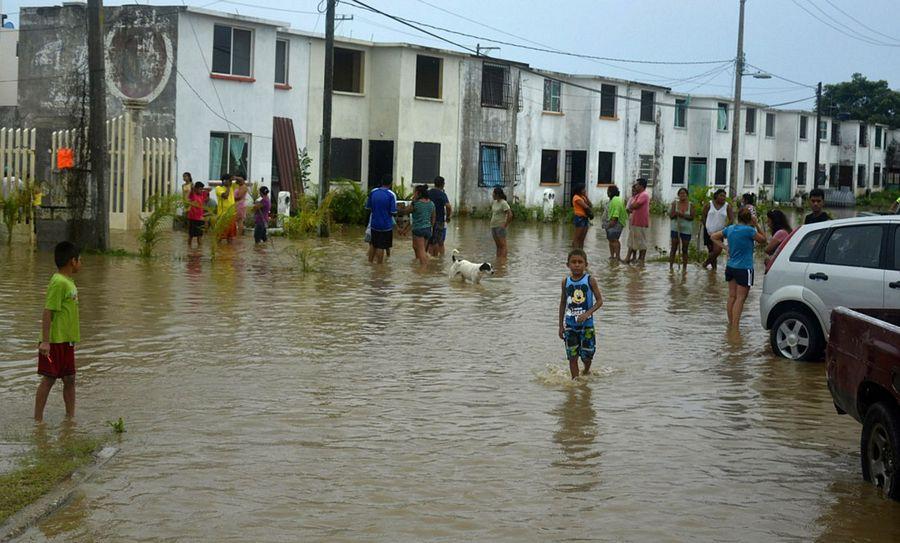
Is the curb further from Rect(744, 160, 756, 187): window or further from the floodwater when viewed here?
Rect(744, 160, 756, 187): window

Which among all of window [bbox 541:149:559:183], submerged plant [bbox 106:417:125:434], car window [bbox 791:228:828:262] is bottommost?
submerged plant [bbox 106:417:125:434]

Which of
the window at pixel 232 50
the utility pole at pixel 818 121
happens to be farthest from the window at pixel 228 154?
the utility pole at pixel 818 121

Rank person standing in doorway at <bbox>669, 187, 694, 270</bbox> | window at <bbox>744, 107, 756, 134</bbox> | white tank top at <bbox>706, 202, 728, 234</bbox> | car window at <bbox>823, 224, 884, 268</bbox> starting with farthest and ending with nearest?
1. window at <bbox>744, 107, 756, 134</bbox>
2. person standing in doorway at <bbox>669, 187, 694, 270</bbox>
3. white tank top at <bbox>706, 202, 728, 234</bbox>
4. car window at <bbox>823, 224, 884, 268</bbox>

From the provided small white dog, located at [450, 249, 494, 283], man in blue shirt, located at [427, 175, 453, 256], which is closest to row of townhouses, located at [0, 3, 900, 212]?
man in blue shirt, located at [427, 175, 453, 256]

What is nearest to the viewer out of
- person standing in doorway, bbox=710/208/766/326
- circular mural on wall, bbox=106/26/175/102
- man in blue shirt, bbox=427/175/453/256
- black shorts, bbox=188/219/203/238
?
person standing in doorway, bbox=710/208/766/326

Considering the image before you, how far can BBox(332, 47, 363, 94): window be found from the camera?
1634 inches

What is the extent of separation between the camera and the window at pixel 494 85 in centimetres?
4675

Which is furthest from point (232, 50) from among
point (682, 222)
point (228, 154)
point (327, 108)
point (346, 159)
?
point (682, 222)

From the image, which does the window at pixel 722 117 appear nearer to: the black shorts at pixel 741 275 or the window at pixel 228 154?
the window at pixel 228 154

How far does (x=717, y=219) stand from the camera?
A: 2262 cm

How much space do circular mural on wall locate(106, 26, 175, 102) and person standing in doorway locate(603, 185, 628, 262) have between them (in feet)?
45.1

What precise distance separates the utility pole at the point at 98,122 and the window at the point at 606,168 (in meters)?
34.3

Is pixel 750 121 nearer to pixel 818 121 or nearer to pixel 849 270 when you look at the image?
pixel 818 121

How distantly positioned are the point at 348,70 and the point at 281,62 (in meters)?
4.11
